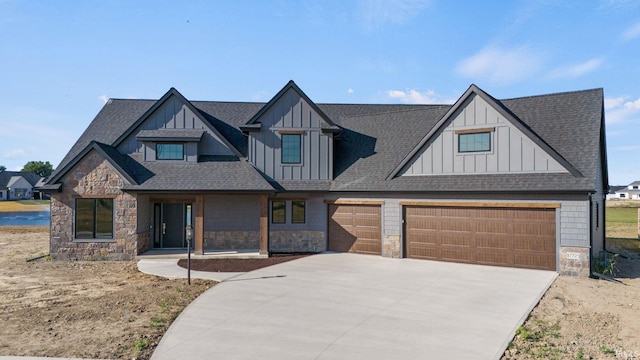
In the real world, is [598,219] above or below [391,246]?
above

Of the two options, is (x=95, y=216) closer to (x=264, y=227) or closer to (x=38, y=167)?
(x=264, y=227)

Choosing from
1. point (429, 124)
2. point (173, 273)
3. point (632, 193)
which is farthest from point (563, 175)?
point (632, 193)

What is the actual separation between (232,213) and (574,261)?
1326 cm

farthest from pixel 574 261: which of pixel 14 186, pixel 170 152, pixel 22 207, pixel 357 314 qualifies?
pixel 14 186

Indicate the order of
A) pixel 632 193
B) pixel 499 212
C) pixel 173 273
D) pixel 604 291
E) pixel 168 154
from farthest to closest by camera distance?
pixel 632 193, pixel 168 154, pixel 499 212, pixel 173 273, pixel 604 291

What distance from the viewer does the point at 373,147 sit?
18.9 meters

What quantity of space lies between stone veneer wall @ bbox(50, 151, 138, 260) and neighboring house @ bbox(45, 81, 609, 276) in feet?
0.13

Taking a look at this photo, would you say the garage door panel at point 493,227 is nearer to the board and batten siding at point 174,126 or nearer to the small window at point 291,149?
the small window at point 291,149

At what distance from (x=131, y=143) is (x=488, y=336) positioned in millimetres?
16341

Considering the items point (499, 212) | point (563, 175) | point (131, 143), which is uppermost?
point (131, 143)

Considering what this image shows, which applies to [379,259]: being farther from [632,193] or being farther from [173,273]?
[632,193]

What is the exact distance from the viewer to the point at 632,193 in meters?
114

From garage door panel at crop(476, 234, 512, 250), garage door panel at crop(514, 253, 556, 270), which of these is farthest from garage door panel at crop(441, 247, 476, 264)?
garage door panel at crop(514, 253, 556, 270)

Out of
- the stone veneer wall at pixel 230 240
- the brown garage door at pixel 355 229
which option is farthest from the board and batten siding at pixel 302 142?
the stone veneer wall at pixel 230 240
